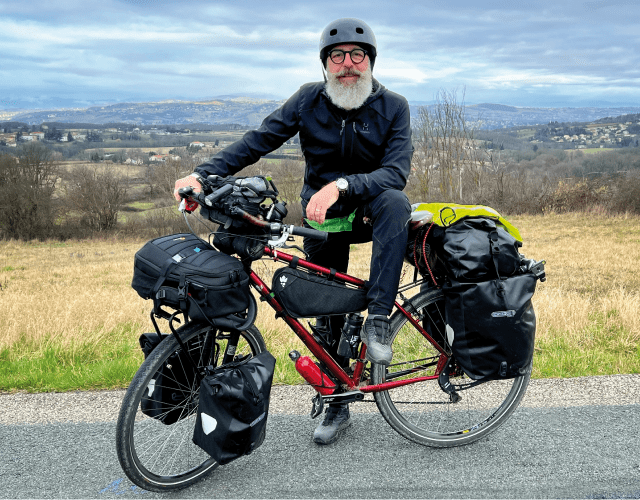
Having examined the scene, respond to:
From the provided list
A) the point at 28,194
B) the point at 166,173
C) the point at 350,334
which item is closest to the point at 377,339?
the point at 350,334

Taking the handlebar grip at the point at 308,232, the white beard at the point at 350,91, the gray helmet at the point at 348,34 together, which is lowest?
the handlebar grip at the point at 308,232

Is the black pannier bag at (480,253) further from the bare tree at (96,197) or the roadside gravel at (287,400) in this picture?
the bare tree at (96,197)

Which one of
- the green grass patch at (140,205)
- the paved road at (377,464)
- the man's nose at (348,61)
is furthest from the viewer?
the green grass patch at (140,205)

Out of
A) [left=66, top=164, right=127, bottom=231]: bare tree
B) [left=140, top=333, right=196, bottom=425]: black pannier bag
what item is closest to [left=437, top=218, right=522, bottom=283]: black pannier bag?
[left=140, top=333, right=196, bottom=425]: black pannier bag

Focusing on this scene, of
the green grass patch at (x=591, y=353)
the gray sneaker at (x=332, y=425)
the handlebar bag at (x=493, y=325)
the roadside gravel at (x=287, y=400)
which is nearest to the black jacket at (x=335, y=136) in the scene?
the handlebar bag at (x=493, y=325)

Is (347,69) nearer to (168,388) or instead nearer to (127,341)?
(168,388)

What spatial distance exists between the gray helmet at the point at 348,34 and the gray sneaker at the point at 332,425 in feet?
6.99

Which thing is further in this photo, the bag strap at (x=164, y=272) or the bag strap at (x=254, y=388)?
the bag strap at (x=254, y=388)

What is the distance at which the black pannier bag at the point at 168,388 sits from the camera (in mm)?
2586

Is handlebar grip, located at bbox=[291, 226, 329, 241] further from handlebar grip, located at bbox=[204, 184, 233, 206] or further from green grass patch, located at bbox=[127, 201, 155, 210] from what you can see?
green grass patch, located at bbox=[127, 201, 155, 210]

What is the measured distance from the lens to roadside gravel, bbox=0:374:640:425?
337 cm

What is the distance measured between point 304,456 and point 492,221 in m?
1.66

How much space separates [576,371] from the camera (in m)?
4.02

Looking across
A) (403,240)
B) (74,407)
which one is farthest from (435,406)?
(74,407)
